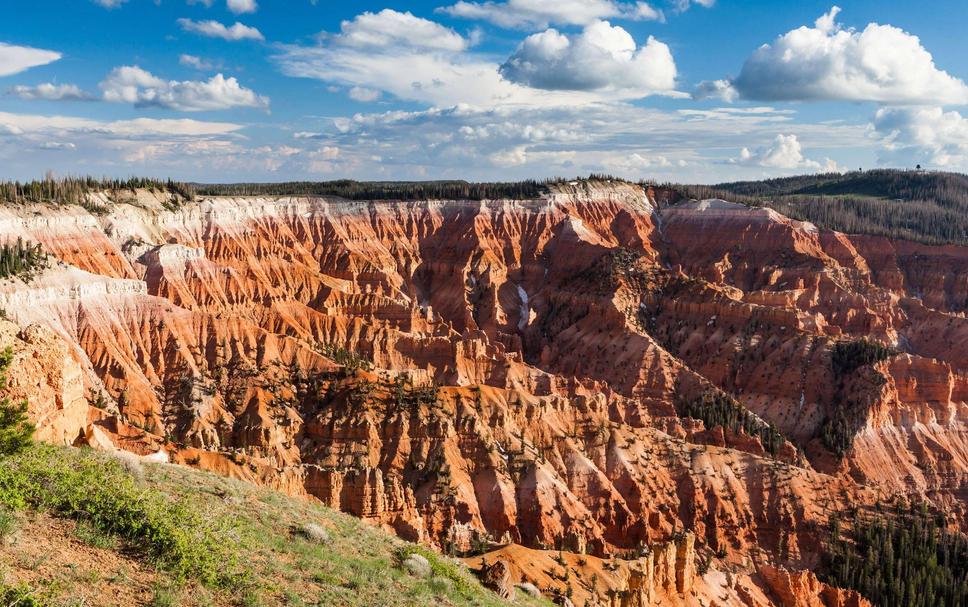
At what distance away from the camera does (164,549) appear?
16.0m

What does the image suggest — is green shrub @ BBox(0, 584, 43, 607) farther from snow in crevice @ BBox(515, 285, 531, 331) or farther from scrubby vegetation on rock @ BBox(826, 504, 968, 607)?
snow in crevice @ BBox(515, 285, 531, 331)

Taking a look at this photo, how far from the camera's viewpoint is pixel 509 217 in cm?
15088

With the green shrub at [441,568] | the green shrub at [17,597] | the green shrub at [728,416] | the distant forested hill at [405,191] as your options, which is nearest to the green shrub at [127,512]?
the green shrub at [17,597]

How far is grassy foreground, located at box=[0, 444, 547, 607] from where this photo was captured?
557 inches

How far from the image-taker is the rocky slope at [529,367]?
53594 mm

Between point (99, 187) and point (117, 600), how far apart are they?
102 m

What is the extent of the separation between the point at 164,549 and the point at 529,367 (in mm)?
77835

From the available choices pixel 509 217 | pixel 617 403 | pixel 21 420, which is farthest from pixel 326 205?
pixel 21 420

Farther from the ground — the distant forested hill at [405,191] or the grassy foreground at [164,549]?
the distant forested hill at [405,191]

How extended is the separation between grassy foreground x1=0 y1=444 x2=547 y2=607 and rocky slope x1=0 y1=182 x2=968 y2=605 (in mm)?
9056

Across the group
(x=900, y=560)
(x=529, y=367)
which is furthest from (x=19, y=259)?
(x=900, y=560)

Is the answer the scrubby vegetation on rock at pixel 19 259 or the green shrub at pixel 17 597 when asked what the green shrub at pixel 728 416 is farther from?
the green shrub at pixel 17 597

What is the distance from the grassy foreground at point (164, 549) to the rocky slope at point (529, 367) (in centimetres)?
906

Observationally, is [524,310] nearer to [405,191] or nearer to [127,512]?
[405,191]
